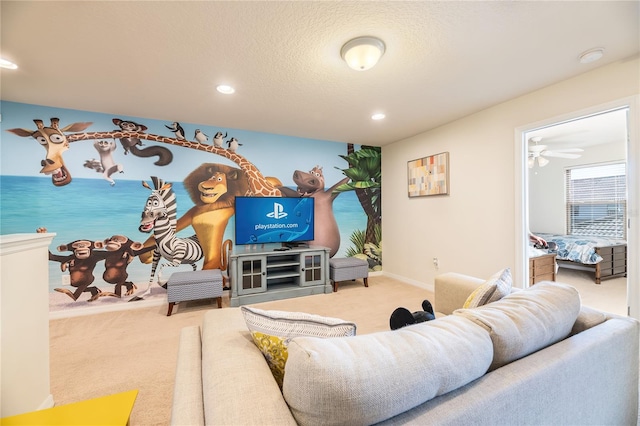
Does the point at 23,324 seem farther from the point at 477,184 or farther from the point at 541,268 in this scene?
the point at 541,268

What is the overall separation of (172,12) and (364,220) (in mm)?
3791

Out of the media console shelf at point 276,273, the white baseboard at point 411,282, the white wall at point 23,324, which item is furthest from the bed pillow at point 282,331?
the white baseboard at point 411,282

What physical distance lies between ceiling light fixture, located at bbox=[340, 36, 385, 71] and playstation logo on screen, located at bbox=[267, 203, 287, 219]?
7.80 ft

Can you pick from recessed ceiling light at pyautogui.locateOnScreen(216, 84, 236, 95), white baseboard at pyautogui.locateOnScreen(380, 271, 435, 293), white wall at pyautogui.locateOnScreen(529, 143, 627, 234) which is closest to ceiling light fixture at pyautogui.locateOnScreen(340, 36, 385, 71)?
recessed ceiling light at pyautogui.locateOnScreen(216, 84, 236, 95)

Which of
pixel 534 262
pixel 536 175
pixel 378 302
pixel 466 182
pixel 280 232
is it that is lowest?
pixel 378 302

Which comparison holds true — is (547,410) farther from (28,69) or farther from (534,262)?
(28,69)

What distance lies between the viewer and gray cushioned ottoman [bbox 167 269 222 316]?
2.93 meters

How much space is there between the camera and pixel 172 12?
1.54 meters

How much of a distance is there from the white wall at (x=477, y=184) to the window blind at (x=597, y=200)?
Answer: 3.79m

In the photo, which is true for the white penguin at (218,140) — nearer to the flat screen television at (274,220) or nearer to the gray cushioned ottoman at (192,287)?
the flat screen television at (274,220)

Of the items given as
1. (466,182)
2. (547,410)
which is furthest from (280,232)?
(547,410)

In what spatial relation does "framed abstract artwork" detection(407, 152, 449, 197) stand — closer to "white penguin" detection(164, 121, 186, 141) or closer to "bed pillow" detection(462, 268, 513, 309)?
"bed pillow" detection(462, 268, 513, 309)

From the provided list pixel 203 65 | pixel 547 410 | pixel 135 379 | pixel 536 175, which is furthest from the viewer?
pixel 536 175

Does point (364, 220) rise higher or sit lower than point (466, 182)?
lower
